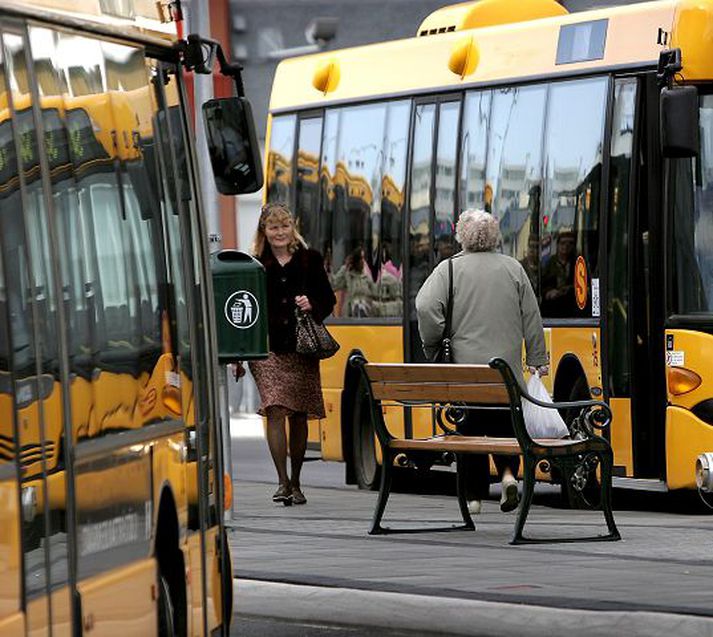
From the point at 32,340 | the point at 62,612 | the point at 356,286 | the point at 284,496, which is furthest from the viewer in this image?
the point at 356,286

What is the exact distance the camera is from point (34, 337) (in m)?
6.89

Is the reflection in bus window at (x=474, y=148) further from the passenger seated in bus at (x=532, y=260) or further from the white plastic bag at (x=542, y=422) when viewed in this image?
the white plastic bag at (x=542, y=422)

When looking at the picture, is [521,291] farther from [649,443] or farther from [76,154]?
[76,154]

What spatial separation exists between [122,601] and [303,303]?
9.09 m

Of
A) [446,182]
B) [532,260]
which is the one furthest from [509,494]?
[446,182]

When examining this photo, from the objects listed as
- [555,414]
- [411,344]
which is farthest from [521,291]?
[411,344]

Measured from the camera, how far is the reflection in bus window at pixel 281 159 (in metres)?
21.0

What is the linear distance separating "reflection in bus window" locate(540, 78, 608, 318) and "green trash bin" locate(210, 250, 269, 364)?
6.02 metres

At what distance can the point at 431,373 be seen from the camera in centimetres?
1432

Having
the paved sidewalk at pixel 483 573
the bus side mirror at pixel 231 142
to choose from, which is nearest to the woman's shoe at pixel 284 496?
the paved sidewalk at pixel 483 573

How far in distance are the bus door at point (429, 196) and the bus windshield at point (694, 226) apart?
2.60 meters

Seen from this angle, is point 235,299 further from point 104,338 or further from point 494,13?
point 494,13

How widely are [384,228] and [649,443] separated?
3676 millimetres

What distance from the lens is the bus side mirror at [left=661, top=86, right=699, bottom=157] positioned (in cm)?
1552
